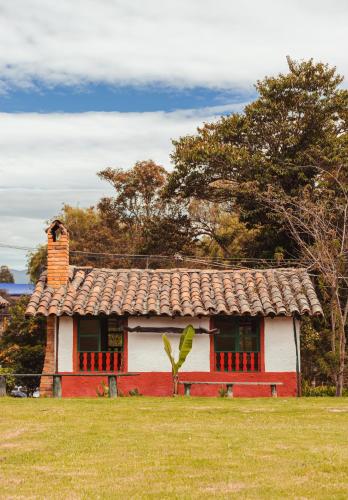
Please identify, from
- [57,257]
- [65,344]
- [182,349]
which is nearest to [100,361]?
[65,344]

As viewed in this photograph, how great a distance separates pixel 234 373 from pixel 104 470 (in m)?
12.1

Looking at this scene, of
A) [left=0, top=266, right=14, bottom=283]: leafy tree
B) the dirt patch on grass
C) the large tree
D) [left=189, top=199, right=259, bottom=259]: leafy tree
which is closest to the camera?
the dirt patch on grass

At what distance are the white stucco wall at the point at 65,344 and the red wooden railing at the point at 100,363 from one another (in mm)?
319

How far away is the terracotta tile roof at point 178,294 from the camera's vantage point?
66.8ft

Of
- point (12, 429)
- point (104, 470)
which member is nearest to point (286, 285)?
point (12, 429)

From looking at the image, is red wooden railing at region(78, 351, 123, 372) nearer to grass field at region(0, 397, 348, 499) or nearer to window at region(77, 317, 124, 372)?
window at region(77, 317, 124, 372)

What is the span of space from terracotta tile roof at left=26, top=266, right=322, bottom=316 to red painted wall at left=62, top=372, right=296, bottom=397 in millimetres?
1720

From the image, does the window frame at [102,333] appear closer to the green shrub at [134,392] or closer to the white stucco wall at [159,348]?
the white stucco wall at [159,348]

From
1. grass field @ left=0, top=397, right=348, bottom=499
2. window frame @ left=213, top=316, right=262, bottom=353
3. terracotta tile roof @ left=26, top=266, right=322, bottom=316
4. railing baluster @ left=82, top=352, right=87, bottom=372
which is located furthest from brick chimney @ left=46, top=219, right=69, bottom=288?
grass field @ left=0, top=397, right=348, bottom=499

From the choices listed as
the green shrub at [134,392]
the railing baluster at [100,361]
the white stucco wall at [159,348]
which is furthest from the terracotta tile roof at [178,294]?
the green shrub at [134,392]

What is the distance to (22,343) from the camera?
33.8 meters

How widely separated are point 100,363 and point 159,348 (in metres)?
1.67

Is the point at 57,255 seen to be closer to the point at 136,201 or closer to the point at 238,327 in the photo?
the point at 238,327

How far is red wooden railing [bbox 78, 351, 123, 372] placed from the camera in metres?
20.7
